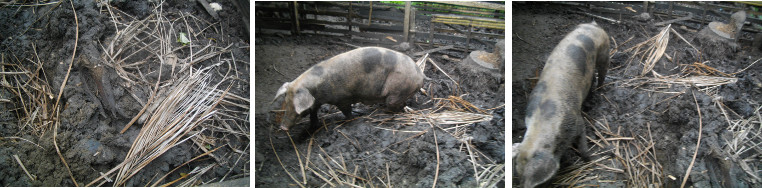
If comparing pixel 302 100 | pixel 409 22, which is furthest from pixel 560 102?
pixel 302 100

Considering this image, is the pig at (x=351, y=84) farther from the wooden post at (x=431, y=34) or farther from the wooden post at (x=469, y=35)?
the wooden post at (x=469, y=35)

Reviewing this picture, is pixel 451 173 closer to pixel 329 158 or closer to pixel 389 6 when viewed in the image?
pixel 329 158

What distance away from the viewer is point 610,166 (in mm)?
2131

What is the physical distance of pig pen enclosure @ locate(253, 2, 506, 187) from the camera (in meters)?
2.02

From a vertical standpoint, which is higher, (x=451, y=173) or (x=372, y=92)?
(x=372, y=92)

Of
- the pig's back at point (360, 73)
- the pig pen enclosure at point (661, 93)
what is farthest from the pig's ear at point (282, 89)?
the pig pen enclosure at point (661, 93)

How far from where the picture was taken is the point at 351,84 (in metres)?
2.59

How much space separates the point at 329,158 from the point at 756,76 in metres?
2.05

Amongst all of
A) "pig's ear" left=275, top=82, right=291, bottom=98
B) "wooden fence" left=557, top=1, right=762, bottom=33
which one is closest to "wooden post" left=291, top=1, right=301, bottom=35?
"pig's ear" left=275, top=82, right=291, bottom=98

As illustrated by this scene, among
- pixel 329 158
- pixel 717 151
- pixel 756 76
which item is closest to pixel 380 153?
pixel 329 158

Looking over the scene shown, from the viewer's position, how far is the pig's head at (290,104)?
212 cm

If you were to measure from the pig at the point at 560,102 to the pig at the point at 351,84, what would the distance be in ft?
1.83

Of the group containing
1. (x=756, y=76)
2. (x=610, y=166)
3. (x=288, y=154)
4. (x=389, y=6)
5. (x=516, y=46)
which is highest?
(x=389, y=6)

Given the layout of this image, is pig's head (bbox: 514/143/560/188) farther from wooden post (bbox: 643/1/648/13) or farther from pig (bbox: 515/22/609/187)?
wooden post (bbox: 643/1/648/13)
